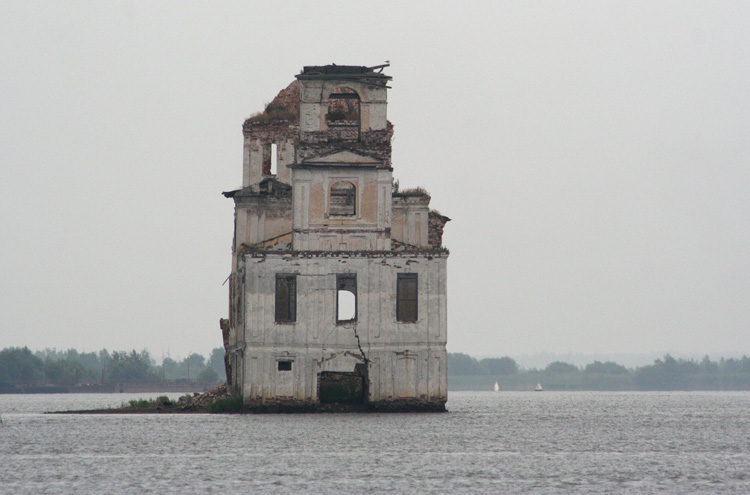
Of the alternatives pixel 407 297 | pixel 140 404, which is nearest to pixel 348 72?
pixel 407 297

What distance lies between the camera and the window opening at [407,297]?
45.6m

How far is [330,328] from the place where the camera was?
45375 millimetres

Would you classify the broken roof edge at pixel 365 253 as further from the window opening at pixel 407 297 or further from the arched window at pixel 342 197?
the arched window at pixel 342 197

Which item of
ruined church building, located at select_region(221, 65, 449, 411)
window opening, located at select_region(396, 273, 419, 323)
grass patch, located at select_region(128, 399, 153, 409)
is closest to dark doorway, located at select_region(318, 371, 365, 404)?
ruined church building, located at select_region(221, 65, 449, 411)

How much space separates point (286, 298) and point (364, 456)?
50.0 feet

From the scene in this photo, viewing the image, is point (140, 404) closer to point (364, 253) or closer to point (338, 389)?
point (338, 389)

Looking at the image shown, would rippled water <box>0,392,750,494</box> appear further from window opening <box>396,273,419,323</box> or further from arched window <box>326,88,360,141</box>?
arched window <box>326,88,360,141</box>

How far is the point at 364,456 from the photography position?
31094mm

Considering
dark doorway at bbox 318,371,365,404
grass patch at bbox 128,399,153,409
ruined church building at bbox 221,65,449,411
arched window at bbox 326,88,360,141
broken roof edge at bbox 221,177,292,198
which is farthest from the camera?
grass patch at bbox 128,399,153,409

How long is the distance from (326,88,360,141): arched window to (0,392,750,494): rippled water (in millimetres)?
13089

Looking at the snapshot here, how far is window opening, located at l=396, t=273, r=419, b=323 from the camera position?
4559 cm

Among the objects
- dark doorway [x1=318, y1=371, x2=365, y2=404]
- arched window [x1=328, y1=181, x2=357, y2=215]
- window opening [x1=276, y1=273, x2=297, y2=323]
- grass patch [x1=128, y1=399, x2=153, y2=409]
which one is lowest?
grass patch [x1=128, y1=399, x2=153, y2=409]

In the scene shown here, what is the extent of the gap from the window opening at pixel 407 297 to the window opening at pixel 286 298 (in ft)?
12.5

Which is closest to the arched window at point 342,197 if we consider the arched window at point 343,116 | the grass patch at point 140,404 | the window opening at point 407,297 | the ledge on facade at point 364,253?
the arched window at point 343,116
